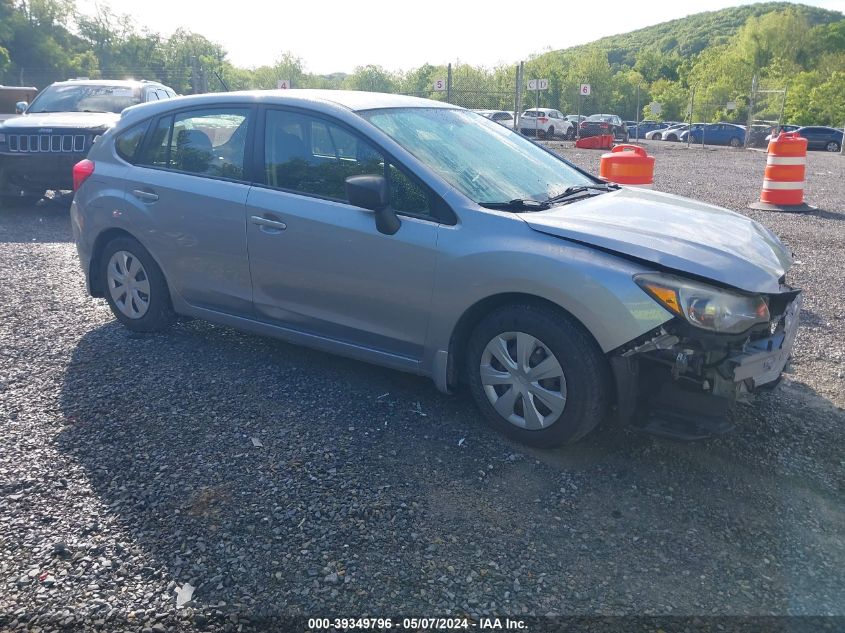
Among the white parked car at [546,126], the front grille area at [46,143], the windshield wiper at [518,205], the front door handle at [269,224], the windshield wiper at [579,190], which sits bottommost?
the front door handle at [269,224]

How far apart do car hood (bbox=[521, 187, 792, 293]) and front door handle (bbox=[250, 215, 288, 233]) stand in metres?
1.51

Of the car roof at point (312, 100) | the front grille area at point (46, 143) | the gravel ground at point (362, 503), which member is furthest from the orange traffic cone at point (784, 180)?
the front grille area at point (46, 143)

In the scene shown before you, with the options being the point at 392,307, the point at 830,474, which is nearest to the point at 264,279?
the point at 392,307

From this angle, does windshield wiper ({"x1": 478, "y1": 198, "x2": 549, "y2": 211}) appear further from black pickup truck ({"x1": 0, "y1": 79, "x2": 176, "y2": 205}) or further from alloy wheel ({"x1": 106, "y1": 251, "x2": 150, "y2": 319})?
black pickup truck ({"x1": 0, "y1": 79, "x2": 176, "y2": 205})

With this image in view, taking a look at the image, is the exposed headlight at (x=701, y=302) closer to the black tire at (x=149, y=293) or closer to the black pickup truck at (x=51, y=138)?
the black tire at (x=149, y=293)

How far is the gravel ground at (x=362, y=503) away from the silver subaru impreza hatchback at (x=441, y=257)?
315mm

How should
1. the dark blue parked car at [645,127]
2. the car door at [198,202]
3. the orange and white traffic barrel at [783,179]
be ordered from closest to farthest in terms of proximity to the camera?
1. the car door at [198,202]
2. the orange and white traffic barrel at [783,179]
3. the dark blue parked car at [645,127]

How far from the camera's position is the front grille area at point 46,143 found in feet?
32.2

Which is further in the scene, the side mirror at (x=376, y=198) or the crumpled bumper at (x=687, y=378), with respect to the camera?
the side mirror at (x=376, y=198)

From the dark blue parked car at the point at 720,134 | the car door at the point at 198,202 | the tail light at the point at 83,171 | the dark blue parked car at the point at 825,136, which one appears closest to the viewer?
the car door at the point at 198,202

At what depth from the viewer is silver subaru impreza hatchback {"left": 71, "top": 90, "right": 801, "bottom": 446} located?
347cm

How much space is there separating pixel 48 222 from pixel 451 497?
8.99m

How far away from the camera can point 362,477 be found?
354 cm

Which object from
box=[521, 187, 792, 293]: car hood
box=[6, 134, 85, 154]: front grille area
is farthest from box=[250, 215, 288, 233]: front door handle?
box=[6, 134, 85, 154]: front grille area
